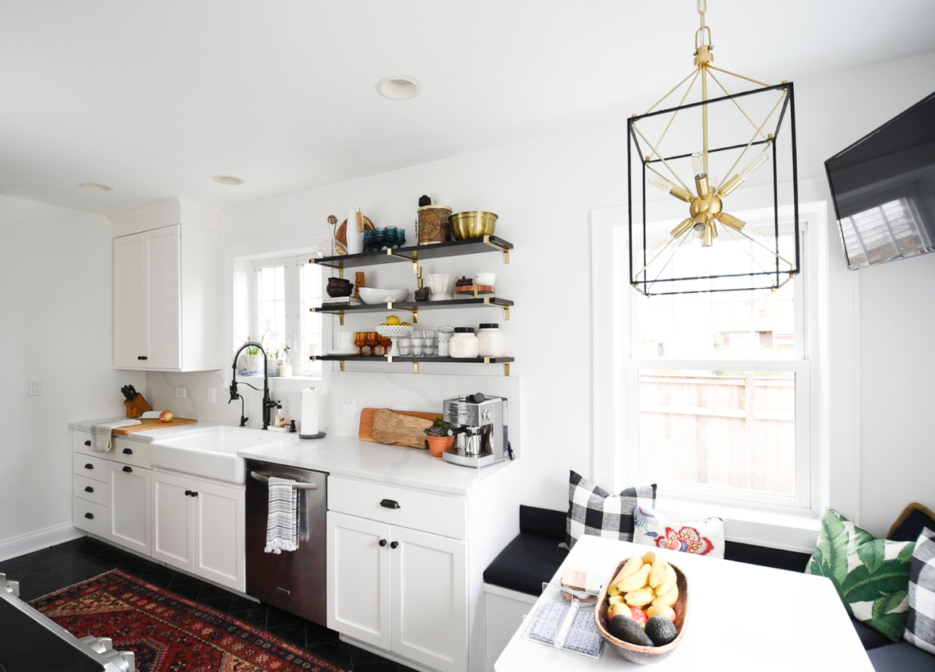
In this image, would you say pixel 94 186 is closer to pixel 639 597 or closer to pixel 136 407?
pixel 136 407

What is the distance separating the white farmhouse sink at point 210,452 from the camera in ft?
9.05

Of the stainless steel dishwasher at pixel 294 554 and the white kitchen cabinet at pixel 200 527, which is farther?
the white kitchen cabinet at pixel 200 527

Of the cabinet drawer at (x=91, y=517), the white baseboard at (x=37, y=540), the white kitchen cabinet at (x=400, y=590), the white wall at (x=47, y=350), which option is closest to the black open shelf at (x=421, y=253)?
the white kitchen cabinet at (x=400, y=590)

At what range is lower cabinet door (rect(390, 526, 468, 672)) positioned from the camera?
2.05m

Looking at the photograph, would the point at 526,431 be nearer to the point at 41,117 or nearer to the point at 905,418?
the point at 905,418

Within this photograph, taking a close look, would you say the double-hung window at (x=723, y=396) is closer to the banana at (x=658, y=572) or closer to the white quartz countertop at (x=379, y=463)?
the white quartz countertop at (x=379, y=463)

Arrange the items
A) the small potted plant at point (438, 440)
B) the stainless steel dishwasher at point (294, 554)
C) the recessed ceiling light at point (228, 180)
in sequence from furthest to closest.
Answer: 1. the recessed ceiling light at point (228, 180)
2. the small potted plant at point (438, 440)
3. the stainless steel dishwasher at point (294, 554)

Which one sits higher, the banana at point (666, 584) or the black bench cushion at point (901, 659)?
the banana at point (666, 584)

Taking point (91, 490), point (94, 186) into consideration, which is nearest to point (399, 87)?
point (94, 186)

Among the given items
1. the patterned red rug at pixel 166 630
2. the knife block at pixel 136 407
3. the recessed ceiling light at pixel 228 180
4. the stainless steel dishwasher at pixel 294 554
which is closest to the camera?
the patterned red rug at pixel 166 630

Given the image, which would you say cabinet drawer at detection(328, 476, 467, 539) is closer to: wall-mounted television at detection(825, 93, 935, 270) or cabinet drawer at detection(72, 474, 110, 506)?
wall-mounted television at detection(825, 93, 935, 270)

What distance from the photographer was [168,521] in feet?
10.2

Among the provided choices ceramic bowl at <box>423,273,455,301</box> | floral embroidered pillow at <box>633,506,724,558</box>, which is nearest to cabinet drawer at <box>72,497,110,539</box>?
ceramic bowl at <box>423,273,455,301</box>

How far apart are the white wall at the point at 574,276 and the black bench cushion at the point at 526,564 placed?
0.70 feet
